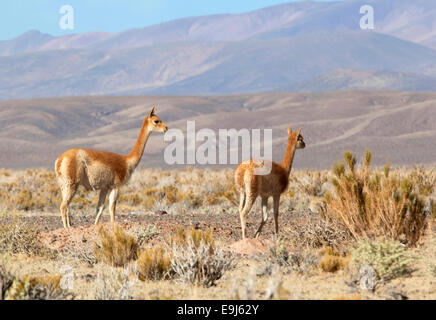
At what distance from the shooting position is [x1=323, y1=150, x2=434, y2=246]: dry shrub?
849cm

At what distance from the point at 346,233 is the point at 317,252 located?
1190mm

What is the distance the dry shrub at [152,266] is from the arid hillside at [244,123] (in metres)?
34.2

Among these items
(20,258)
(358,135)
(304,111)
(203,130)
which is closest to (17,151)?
(203,130)

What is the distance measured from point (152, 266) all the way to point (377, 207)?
314 cm

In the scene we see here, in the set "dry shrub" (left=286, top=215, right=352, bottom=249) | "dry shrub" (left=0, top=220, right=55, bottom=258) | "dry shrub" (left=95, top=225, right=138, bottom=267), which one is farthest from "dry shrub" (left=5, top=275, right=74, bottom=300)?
"dry shrub" (left=286, top=215, right=352, bottom=249)

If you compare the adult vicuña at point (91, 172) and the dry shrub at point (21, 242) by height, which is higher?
the adult vicuña at point (91, 172)

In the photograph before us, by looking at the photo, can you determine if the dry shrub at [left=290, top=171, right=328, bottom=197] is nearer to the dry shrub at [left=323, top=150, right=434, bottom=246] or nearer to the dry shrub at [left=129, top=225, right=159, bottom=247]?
A: the dry shrub at [left=323, top=150, right=434, bottom=246]

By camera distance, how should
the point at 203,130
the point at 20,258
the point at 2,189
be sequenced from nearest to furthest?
1. the point at 20,258
2. the point at 2,189
3. the point at 203,130

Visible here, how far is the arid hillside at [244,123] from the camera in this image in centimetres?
5050

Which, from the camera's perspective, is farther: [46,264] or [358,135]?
[358,135]

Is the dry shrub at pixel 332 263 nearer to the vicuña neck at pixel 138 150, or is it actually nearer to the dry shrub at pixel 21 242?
the dry shrub at pixel 21 242

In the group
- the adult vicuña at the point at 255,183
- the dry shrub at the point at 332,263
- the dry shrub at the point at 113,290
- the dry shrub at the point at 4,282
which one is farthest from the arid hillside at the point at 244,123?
the dry shrub at the point at 4,282
